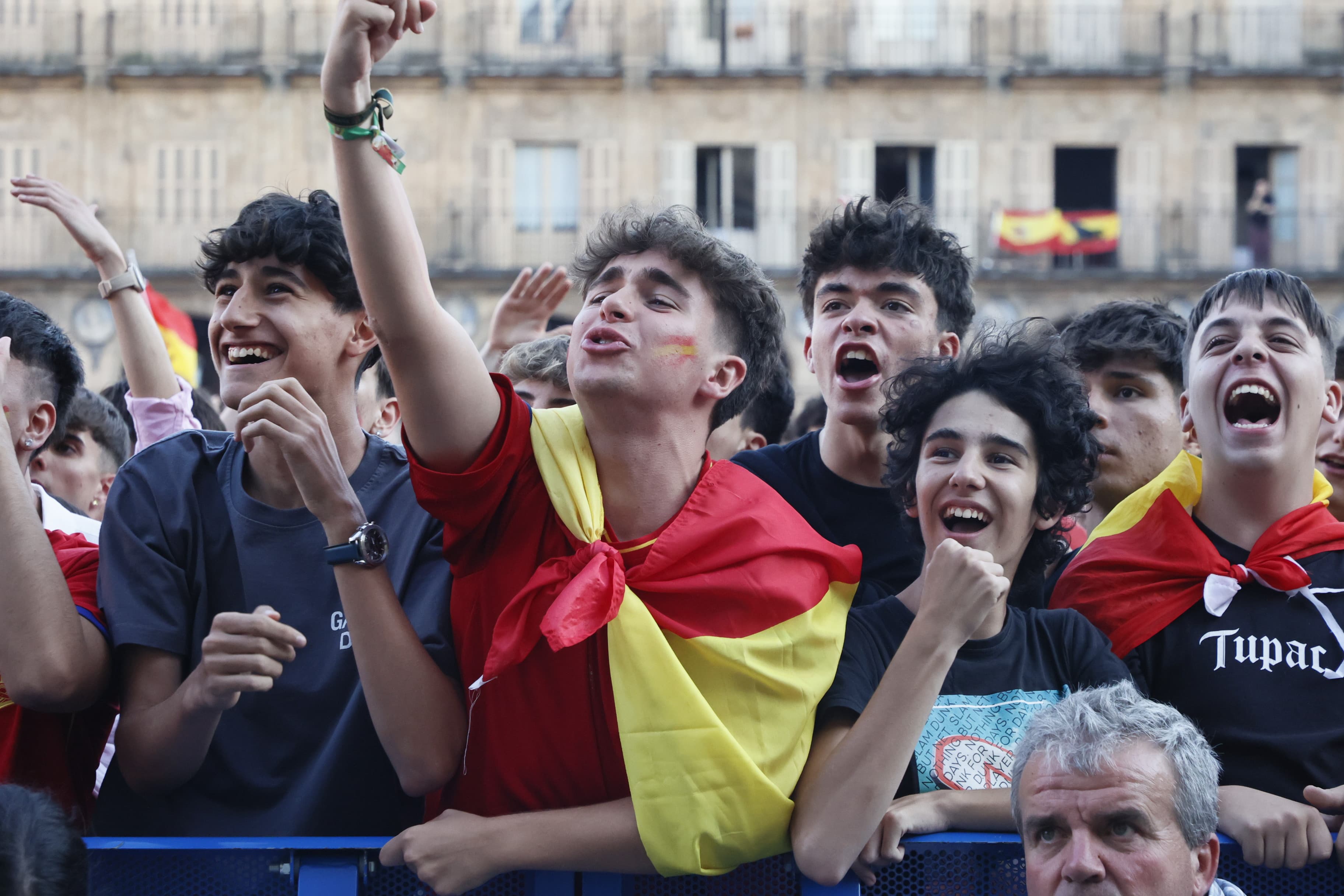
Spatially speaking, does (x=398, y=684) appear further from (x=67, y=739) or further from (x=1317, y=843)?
(x=1317, y=843)

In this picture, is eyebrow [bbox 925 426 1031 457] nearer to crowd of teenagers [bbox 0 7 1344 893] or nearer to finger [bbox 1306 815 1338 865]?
crowd of teenagers [bbox 0 7 1344 893]

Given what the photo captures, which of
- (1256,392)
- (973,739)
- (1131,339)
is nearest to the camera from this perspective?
(973,739)

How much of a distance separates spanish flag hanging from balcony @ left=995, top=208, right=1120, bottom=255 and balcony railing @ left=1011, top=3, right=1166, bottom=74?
2.39m

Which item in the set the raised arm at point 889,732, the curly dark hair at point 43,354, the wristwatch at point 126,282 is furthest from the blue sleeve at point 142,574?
the wristwatch at point 126,282

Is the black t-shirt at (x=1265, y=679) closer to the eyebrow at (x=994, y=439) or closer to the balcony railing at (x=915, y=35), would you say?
the eyebrow at (x=994, y=439)

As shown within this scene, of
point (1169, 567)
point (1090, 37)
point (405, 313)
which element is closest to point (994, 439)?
point (1169, 567)

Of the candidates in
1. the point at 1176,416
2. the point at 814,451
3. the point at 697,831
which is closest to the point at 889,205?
the point at 814,451

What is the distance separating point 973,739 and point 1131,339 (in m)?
1.95

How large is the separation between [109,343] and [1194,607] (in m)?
21.4

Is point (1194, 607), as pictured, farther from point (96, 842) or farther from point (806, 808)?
point (96, 842)

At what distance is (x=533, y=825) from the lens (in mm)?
2771

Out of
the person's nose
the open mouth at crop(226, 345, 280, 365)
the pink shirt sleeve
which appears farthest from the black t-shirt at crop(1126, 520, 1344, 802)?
the pink shirt sleeve

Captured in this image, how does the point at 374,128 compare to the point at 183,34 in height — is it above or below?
below

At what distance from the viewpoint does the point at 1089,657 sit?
315 cm
